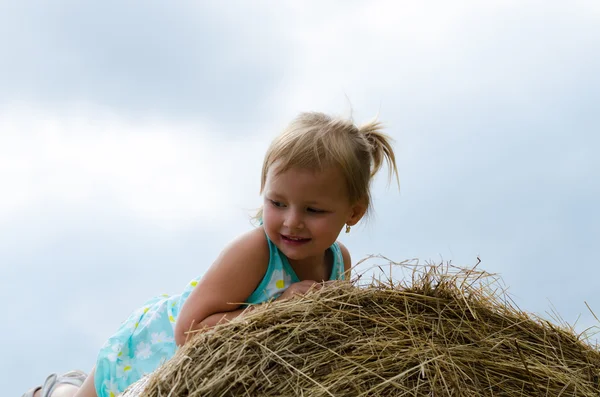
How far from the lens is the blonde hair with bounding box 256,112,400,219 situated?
241 cm

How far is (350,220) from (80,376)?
1.56m

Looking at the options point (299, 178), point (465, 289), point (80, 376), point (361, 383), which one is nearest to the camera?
point (361, 383)

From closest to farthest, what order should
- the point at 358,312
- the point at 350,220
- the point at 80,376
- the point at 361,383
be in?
the point at 361,383 < the point at 358,312 < the point at 350,220 < the point at 80,376

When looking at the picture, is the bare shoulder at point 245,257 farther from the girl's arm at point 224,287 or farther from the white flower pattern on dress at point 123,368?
the white flower pattern on dress at point 123,368

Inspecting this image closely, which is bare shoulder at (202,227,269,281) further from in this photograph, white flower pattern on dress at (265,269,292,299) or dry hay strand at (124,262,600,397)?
dry hay strand at (124,262,600,397)

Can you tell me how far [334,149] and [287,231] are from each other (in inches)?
12.5

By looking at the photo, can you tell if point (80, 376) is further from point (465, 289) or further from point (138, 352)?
point (465, 289)

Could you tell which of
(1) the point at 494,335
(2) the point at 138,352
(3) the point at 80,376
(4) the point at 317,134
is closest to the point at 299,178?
(4) the point at 317,134

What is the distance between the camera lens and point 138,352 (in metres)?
2.79

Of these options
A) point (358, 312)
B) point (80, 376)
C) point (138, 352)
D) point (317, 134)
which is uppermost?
point (317, 134)

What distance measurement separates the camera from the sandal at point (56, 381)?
3.31m

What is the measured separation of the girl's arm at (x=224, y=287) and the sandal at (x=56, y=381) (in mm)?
1167

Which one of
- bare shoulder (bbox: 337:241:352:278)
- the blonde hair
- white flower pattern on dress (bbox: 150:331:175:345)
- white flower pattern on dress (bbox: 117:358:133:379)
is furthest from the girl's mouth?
white flower pattern on dress (bbox: 117:358:133:379)

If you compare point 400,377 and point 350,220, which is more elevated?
point 350,220
